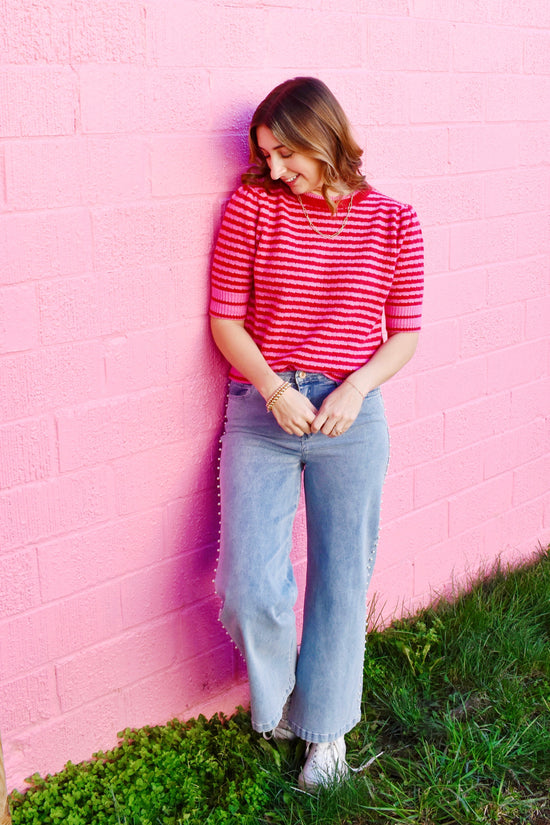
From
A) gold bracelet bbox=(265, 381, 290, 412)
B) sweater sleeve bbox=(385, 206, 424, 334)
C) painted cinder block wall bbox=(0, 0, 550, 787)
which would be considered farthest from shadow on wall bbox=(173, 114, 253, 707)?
sweater sleeve bbox=(385, 206, 424, 334)

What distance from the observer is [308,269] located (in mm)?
2469

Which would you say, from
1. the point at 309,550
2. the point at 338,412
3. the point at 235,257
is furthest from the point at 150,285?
the point at 309,550

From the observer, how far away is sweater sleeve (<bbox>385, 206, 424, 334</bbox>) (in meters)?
2.51

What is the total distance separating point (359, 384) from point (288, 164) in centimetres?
57

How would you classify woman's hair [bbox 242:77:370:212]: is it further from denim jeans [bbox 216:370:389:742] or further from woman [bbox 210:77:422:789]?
denim jeans [bbox 216:370:389:742]

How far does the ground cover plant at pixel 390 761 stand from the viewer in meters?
2.48

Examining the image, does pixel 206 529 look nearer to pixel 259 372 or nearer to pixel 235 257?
pixel 259 372

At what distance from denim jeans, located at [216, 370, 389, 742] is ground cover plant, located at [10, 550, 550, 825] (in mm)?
173

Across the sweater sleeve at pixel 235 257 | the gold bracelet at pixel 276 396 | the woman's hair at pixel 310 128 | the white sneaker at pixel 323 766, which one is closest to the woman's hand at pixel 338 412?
the gold bracelet at pixel 276 396

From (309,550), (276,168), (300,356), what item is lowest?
(309,550)

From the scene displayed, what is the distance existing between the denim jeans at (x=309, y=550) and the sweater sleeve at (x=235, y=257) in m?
0.22

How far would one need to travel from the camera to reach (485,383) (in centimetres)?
350

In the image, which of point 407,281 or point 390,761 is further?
point 390,761

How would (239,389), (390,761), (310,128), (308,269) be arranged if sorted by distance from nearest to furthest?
(310,128), (308,269), (239,389), (390,761)
